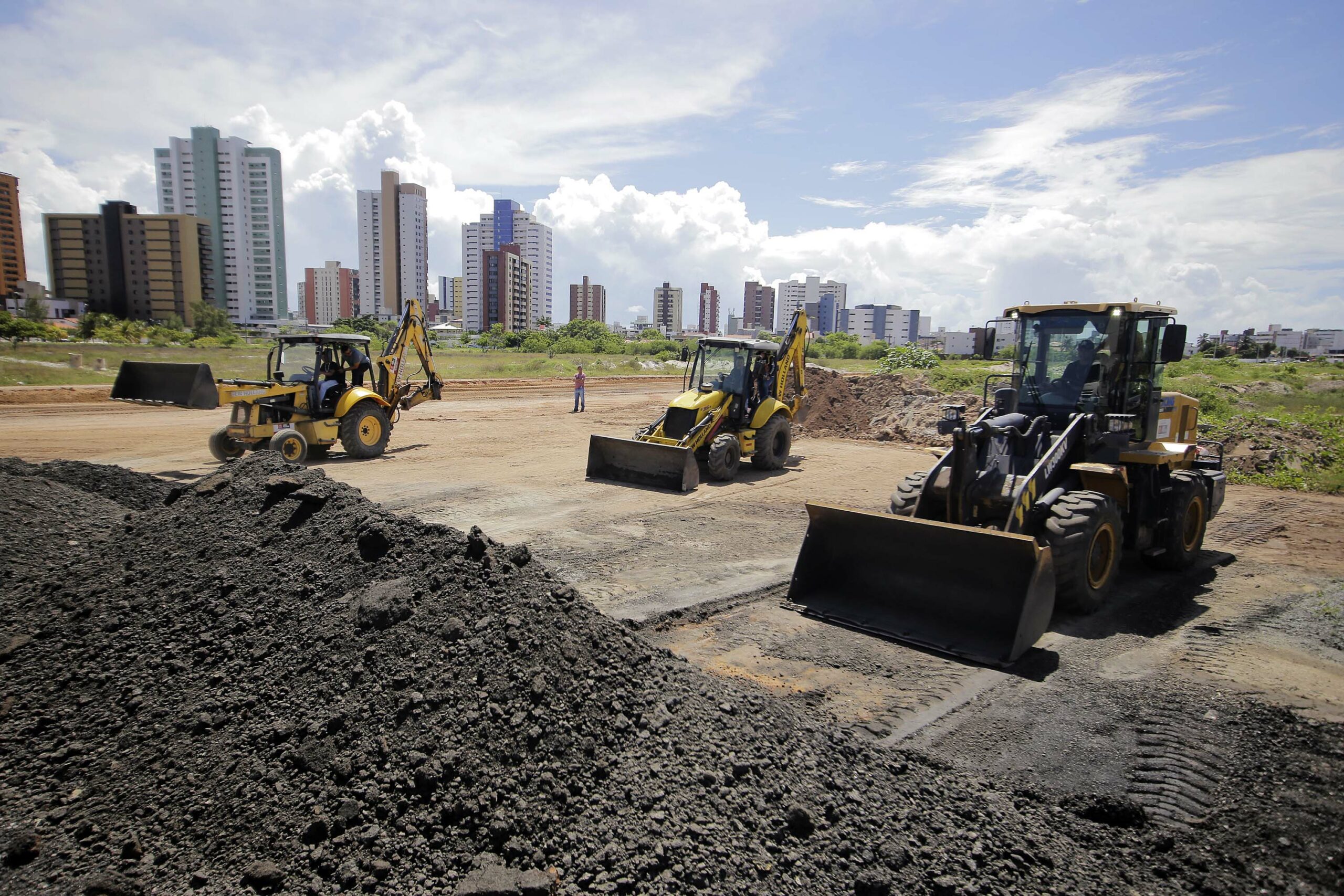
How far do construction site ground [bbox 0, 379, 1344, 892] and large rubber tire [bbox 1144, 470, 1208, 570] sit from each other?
7.3 inches

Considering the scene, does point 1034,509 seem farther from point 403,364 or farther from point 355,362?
point 403,364

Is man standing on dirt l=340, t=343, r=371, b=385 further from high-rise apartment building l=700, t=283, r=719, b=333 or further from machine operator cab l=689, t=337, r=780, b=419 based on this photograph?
high-rise apartment building l=700, t=283, r=719, b=333

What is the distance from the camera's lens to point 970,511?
272 inches

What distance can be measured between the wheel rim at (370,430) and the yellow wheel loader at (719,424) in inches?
174

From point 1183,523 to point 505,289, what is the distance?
108682 mm

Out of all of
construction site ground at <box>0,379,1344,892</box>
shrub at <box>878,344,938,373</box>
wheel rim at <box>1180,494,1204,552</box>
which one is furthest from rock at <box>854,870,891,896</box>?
shrub at <box>878,344,938,373</box>

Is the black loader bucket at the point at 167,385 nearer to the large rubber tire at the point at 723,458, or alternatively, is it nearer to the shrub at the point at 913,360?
the large rubber tire at the point at 723,458

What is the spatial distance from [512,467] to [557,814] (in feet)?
35.1

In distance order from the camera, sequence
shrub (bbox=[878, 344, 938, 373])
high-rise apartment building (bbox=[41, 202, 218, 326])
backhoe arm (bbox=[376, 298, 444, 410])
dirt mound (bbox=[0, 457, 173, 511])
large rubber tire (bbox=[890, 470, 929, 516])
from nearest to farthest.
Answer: large rubber tire (bbox=[890, 470, 929, 516]) < dirt mound (bbox=[0, 457, 173, 511]) < backhoe arm (bbox=[376, 298, 444, 410]) < shrub (bbox=[878, 344, 938, 373]) < high-rise apartment building (bbox=[41, 202, 218, 326])

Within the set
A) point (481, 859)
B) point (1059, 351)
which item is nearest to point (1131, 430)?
point (1059, 351)

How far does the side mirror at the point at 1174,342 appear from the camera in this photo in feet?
23.4

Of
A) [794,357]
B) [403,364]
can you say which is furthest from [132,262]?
[794,357]

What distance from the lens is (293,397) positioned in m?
13.3

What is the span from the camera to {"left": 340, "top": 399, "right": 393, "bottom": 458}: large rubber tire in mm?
13938
